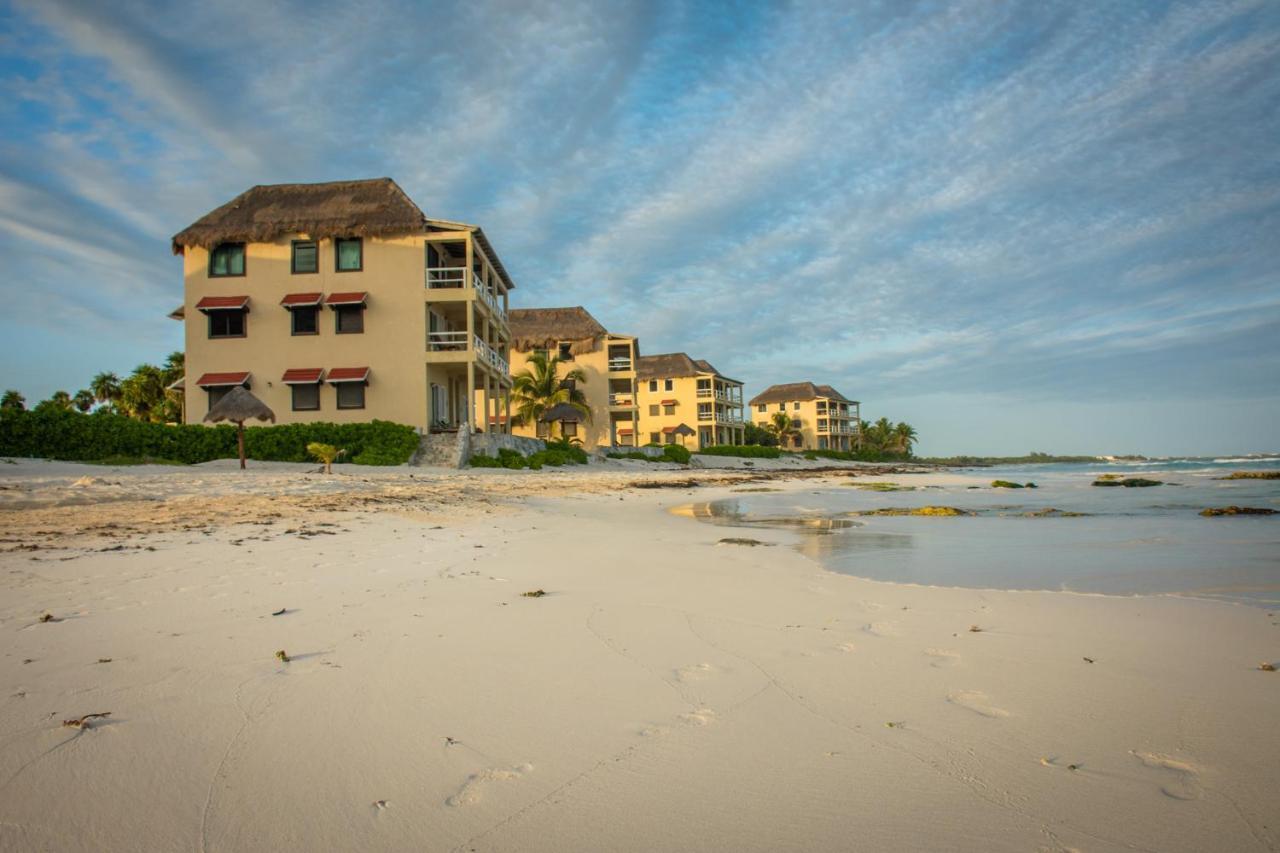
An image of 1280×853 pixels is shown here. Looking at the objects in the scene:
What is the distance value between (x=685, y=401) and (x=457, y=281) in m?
40.5

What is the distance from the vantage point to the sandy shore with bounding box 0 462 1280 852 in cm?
183

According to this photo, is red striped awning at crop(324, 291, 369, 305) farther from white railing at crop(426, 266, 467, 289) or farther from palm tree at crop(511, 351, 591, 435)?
palm tree at crop(511, 351, 591, 435)

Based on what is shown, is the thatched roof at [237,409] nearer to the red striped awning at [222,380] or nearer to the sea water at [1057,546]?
the red striped awning at [222,380]

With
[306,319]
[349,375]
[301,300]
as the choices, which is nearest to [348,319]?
[306,319]

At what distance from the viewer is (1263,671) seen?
305cm

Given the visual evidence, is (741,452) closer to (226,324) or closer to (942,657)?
(226,324)

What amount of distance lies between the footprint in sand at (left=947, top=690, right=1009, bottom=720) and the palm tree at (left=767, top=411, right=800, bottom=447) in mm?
73965

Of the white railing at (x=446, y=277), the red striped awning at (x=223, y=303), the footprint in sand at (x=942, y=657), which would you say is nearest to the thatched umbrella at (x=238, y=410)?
the red striped awning at (x=223, y=303)

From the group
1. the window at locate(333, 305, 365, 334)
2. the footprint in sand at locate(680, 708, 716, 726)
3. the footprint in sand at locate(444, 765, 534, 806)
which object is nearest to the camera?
the footprint in sand at locate(444, 765, 534, 806)

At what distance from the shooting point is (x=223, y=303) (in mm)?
24531

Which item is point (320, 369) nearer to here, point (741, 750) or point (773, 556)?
point (773, 556)

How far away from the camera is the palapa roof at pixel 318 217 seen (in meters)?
24.6

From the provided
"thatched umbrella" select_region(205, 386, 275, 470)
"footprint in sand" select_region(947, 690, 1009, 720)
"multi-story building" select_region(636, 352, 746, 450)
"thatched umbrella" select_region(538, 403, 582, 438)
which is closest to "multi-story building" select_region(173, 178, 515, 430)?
"thatched umbrella" select_region(205, 386, 275, 470)

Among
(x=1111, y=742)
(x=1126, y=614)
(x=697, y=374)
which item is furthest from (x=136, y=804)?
(x=697, y=374)
